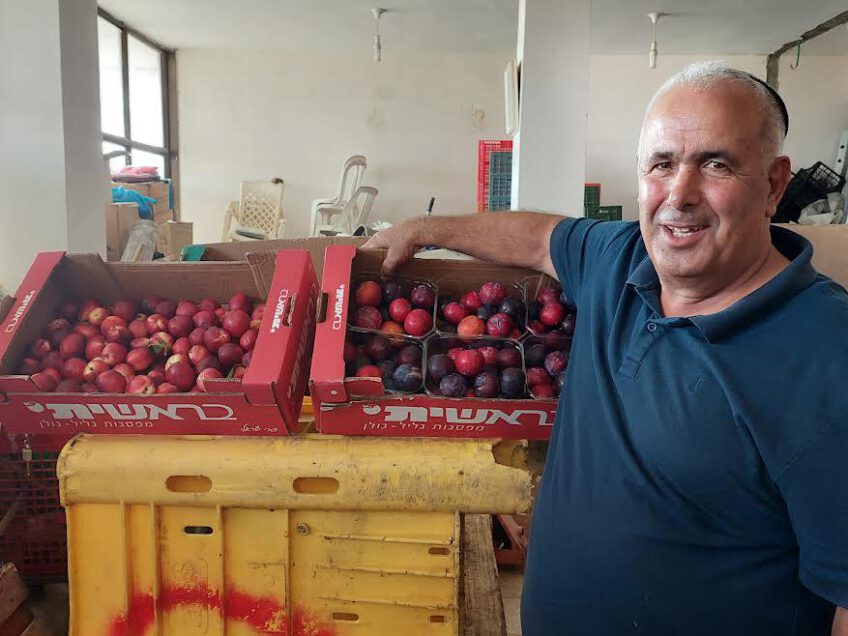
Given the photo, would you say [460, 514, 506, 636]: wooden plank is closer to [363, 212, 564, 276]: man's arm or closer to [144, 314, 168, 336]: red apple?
[363, 212, 564, 276]: man's arm

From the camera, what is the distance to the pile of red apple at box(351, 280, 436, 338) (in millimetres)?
1616

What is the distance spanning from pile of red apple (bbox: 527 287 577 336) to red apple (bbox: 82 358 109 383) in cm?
104

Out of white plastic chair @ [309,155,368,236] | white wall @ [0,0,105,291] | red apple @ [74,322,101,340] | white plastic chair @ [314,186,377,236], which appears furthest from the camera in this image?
white plastic chair @ [314,186,377,236]

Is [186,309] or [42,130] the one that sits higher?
[42,130]

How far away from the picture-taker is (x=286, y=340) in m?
1.42

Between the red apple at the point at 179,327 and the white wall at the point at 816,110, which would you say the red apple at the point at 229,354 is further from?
the white wall at the point at 816,110

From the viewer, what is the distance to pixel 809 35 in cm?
687

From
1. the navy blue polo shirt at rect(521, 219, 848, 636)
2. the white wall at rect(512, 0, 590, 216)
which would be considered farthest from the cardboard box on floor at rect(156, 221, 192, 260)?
the navy blue polo shirt at rect(521, 219, 848, 636)

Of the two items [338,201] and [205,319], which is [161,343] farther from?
[338,201]

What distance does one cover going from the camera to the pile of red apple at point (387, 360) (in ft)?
4.91

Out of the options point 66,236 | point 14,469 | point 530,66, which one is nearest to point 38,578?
point 14,469

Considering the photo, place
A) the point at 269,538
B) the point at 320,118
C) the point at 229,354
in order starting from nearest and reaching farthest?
1. the point at 269,538
2. the point at 229,354
3. the point at 320,118

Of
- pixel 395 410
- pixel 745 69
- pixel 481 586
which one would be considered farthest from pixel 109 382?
pixel 745 69

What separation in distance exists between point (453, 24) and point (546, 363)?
5.83m
